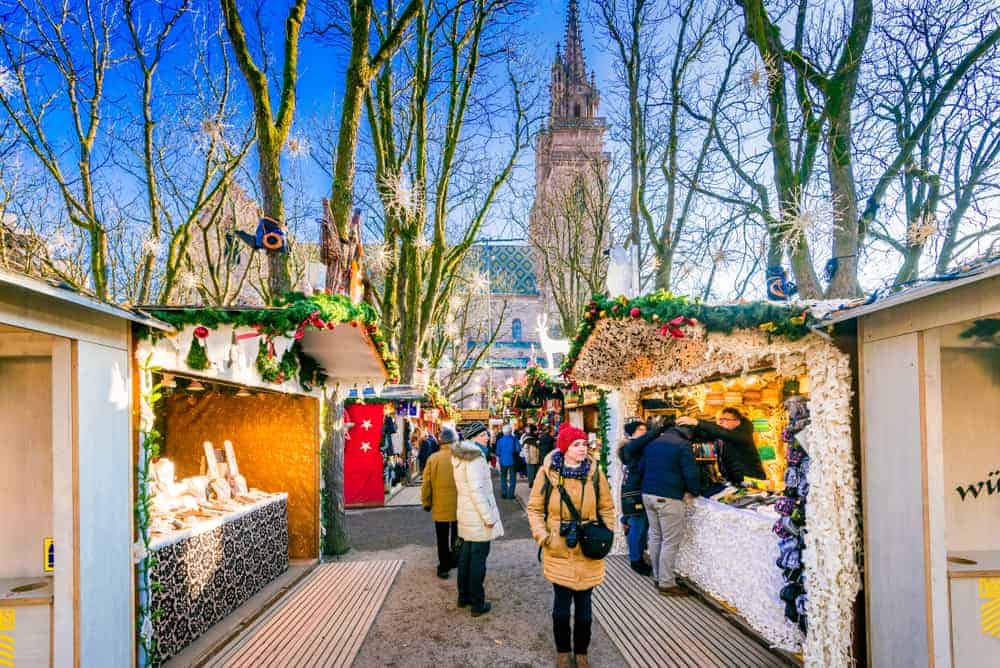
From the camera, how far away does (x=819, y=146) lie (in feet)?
27.2

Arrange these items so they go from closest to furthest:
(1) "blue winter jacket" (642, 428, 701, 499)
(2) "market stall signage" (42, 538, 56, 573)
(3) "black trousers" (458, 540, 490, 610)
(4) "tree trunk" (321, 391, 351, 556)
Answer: (2) "market stall signage" (42, 538, 56, 573), (3) "black trousers" (458, 540, 490, 610), (1) "blue winter jacket" (642, 428, 701, 499), (4) "tree trunk" (321, 391, 351, 556)

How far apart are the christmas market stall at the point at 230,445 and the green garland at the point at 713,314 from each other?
2.51 m

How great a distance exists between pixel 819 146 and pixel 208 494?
896 centimetres

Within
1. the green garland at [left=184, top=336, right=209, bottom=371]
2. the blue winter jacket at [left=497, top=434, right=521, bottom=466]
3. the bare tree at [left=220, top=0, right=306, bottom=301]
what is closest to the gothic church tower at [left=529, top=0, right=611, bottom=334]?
the blue winter jacket at [left=497, top=434, right=521, bottom=466]

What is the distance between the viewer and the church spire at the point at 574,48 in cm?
2948

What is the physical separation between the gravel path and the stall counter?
1281mm

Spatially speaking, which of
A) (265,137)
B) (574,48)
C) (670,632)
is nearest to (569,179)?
(574,48)

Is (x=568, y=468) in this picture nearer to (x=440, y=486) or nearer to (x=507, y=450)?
(x=440, y=486)

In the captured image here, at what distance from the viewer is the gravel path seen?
4.68 meters

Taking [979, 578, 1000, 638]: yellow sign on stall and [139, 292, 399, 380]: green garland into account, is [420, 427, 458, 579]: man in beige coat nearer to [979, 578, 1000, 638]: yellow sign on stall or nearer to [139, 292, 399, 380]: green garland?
[139, 292, 399, 380]: green garland

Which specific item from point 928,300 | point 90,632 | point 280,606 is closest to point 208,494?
point 280,606

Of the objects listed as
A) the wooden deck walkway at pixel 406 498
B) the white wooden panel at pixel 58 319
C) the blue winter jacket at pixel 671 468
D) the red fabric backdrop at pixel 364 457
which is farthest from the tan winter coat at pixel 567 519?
the wooden deck walkway at pixel 406 498

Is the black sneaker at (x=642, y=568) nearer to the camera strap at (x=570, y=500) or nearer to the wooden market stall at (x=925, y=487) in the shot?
the wooden market stall at (x=925, y=487)

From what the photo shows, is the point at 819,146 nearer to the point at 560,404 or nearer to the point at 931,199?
the point at 931,199
